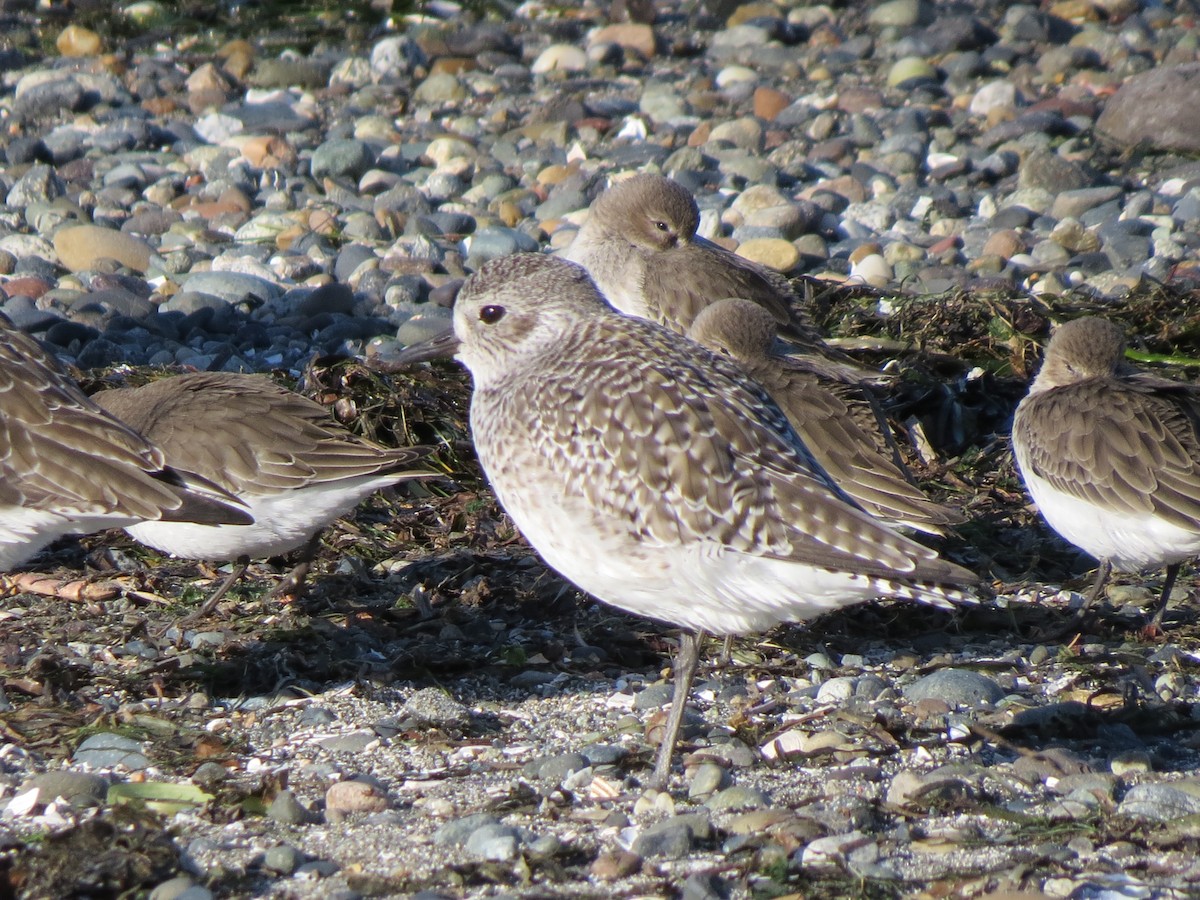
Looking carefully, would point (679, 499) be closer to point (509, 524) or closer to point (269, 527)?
point (269, 527)

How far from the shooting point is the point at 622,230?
343 inches

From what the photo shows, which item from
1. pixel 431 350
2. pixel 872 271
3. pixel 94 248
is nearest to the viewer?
pixel 431 350

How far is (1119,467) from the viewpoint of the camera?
6.52 meters

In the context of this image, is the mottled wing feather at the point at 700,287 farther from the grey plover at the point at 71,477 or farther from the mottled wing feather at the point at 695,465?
the grey plover at the point at 71,477

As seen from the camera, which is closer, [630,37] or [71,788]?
[71,788]

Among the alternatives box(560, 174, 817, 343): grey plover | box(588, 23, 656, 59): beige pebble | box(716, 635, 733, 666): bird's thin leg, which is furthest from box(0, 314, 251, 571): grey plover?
box(588, 23, 656, 59): beige pebble

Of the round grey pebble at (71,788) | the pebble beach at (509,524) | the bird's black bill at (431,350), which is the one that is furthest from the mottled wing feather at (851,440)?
the round grey pebble at (71,788)

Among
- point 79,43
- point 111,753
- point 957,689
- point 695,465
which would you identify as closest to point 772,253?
point 957,689

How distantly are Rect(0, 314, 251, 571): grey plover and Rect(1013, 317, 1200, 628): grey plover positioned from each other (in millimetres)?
3436

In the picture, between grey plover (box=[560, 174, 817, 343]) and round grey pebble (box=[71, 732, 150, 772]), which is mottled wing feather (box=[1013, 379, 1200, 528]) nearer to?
grey plover (box=[560, 174, 817, 343])

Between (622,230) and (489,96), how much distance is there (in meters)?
5.24

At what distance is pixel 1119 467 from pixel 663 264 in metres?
2.79

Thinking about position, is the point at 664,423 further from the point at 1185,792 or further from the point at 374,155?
the point at 374,155

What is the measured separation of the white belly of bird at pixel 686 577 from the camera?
4.95 m
